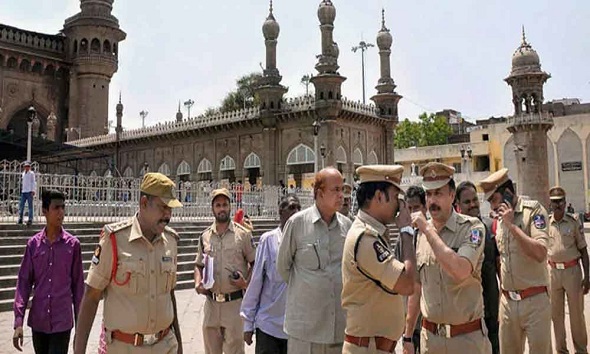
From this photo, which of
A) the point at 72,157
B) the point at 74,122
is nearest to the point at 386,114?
the point at 72,157

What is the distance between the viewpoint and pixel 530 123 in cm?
3566

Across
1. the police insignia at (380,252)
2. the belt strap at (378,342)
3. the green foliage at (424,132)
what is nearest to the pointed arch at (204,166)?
the belt strap at (378,342)

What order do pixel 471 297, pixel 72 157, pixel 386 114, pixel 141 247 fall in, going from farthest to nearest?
pixel 72 157 < pixel 386 114 < pixel 471 297 < pixel 141 247

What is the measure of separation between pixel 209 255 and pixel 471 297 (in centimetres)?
253

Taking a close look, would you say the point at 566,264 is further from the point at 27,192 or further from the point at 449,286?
the point at 27,192

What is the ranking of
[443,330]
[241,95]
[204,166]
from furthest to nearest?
[241,95], [204,166], [443,330]

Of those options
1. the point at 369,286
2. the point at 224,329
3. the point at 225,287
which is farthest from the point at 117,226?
the point at 224,329

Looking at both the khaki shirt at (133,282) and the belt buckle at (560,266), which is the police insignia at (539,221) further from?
the khaki shirt at (133,282)

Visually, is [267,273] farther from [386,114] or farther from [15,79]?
[15,79]

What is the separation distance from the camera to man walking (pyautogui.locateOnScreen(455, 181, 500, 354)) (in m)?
4.72

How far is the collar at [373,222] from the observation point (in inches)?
117

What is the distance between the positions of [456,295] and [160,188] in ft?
6.60

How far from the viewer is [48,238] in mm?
4441

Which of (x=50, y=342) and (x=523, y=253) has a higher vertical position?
(x=523, y=253)
